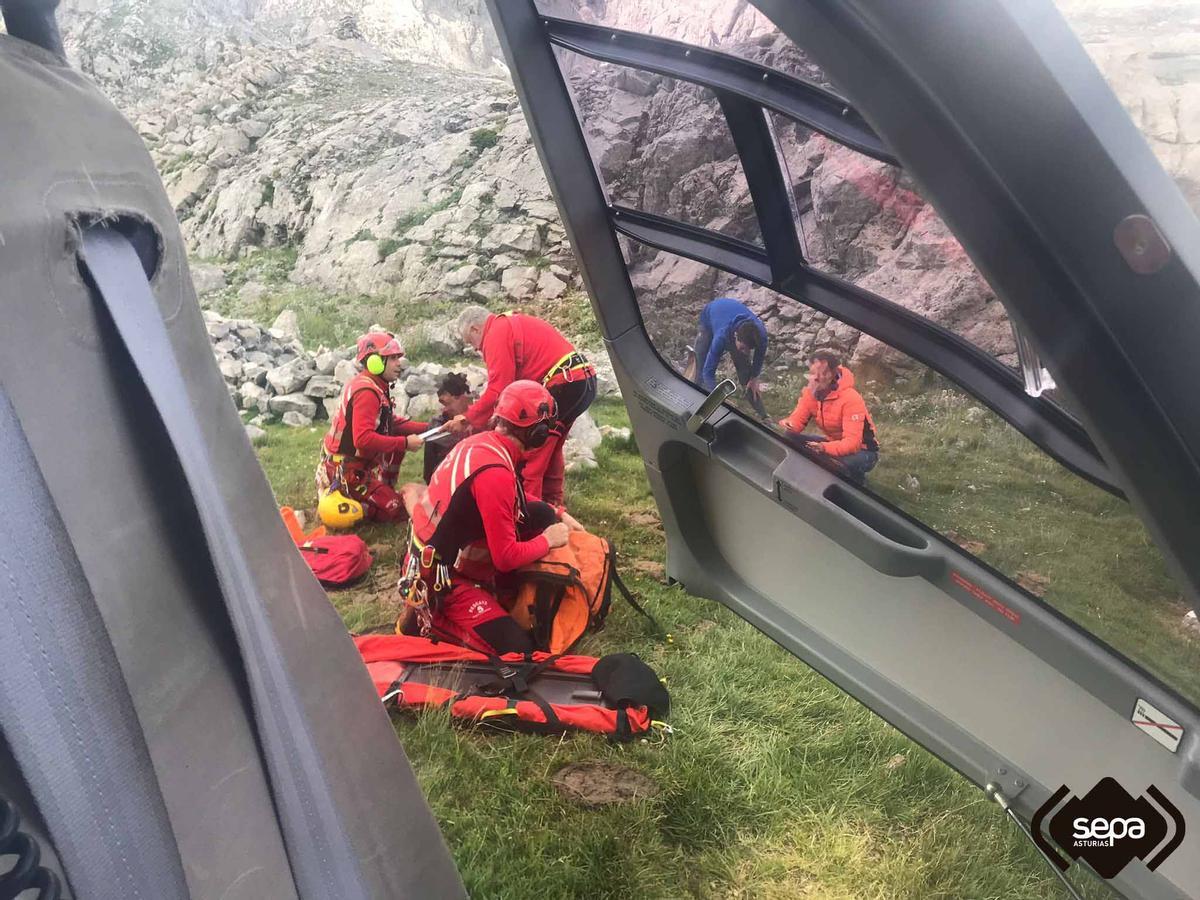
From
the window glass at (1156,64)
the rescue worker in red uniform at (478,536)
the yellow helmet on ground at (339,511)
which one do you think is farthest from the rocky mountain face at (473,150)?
the yellow helmet on ground at (339,511)

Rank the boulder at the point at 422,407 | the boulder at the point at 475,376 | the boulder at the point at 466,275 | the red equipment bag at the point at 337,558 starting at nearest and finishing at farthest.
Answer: the red equipment bag at the point at 337,558 < the boulder at the point at 422,407 < the boulder at the point at 475,376 < the boulder at the point at 466,275

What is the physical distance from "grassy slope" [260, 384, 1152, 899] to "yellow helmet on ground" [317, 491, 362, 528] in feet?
5.38

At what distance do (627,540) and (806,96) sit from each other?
2.72 metres

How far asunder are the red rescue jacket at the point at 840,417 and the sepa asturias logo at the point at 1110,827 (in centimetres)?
A: 76

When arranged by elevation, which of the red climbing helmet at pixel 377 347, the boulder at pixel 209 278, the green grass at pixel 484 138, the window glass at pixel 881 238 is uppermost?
the green grass at pixel 484 138

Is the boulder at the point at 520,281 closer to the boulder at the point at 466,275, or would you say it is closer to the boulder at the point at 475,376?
the boulder at the point at 466,275

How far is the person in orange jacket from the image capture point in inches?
62.5

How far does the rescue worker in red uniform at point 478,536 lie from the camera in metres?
2.68

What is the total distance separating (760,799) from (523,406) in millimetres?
1451

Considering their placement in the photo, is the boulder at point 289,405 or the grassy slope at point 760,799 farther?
the boulder at point 289,405

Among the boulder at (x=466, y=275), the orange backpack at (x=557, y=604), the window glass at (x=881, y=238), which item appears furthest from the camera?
the boulder at (x=466, y=275)

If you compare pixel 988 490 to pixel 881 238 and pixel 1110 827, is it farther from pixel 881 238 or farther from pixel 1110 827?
pixel 1110 827

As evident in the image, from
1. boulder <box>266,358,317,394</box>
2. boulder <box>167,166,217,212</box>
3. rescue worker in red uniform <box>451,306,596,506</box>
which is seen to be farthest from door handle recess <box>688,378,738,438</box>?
boulder <box>167,166,217,212</box>

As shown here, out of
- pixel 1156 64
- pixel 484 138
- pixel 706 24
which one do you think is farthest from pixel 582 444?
pixel 1156 64
